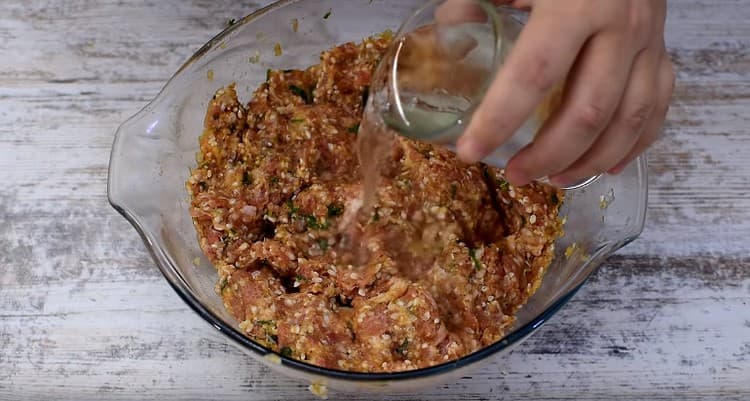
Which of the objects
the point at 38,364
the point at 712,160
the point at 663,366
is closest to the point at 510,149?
the point at 663,366

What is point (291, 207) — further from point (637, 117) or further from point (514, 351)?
point (637, 117)

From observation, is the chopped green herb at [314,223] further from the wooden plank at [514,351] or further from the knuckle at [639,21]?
the knuckle at [639,21]

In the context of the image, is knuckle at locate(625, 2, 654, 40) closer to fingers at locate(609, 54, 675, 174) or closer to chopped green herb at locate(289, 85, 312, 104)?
fingers at locate(609, 54, 675, 174)

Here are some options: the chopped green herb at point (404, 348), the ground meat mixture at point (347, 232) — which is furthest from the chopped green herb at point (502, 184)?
the chopped green herb at point (404, 348)

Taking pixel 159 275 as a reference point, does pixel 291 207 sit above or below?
above

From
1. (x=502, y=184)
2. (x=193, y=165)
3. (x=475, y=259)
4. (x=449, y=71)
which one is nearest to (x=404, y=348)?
(x=475, y=259)

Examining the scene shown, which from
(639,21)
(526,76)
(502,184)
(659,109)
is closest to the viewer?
(526,76)

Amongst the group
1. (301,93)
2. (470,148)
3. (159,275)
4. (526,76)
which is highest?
(526,76)
